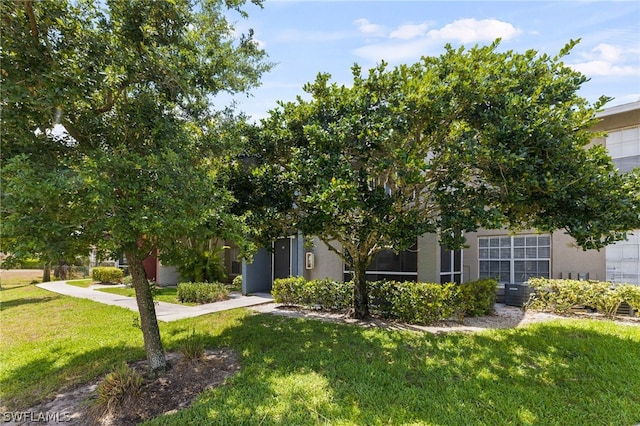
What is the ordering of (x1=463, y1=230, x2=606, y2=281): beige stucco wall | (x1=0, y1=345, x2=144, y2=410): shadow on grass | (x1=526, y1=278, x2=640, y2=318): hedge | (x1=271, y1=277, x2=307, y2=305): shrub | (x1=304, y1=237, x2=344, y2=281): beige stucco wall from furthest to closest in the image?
(x1=304, y1=237, x2=344, y2=281): beige stucco wall < (x1=271, y1=277, x2=307, y2=305): shrub < (x1=463, y1=230, x2=606, y2=281): beige stucco wall < (x1=526, y1=278, x2=640, y2=318): hedge < (x1=0, y1=345, x2=144, y2=410): shadow on grass

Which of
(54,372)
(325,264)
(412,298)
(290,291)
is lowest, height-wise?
(54,372)

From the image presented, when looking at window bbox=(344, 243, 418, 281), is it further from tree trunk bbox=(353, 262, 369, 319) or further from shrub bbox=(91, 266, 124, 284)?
shrub bbox=(91, 266, 124, 284)

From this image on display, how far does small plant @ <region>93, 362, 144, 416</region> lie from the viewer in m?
4.68

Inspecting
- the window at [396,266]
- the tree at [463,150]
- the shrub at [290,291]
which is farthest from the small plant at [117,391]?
the window at [396,266]

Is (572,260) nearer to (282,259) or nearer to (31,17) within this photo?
(282,259)

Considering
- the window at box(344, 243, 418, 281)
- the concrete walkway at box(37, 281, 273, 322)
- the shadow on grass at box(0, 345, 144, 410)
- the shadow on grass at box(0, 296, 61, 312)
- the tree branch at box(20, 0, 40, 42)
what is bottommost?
the shadow on grass at box(0, 296, 61, 312)

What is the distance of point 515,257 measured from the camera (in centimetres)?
1233

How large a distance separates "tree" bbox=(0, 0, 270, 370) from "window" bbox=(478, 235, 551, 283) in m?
10.9

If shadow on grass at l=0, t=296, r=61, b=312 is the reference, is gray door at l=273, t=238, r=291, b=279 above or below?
above

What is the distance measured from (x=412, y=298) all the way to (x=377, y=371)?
348cm

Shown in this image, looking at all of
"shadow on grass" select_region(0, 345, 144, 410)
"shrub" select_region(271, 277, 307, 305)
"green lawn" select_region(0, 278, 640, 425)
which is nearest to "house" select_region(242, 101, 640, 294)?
"shrub" select_region(271, 277, 307, 305)

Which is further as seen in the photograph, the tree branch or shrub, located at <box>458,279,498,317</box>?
shrub, located at <box>458,279,498,317</box>

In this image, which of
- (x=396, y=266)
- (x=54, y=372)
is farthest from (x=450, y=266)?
(x=54, y=372)

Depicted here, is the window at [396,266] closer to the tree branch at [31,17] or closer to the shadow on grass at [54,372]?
the shadow on grass at [54,372]
